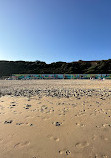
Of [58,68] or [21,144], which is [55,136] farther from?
[58,68]

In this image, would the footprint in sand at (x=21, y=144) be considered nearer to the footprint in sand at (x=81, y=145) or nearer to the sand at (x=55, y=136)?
the sand at (x=55, y=136)

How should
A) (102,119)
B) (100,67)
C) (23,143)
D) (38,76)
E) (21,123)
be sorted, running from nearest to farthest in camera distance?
(23,143), (21,123), (102,119), (38,76), (100,67)

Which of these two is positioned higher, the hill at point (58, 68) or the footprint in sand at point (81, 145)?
the hill at point (58, 68)

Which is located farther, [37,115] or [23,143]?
[37,115]

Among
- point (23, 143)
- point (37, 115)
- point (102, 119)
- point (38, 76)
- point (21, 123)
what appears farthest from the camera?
A: point (38, 76)

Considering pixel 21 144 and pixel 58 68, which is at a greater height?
pixel 58 68

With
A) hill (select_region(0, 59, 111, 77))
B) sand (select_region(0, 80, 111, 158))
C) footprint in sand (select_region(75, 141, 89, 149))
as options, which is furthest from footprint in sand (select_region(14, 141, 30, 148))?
hill (select_region(0, 59, 111, 77))

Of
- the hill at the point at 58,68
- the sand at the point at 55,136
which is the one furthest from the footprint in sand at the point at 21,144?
the hill at the point at 58,68

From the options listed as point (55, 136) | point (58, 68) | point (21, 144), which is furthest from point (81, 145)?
point (58, 68)

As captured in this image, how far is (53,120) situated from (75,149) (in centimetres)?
169

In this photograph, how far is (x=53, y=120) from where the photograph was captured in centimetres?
391

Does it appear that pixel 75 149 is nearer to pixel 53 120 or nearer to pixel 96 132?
pixel 96 132

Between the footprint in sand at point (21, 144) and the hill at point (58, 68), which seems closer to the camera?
the footprint in sand at point (21, 144)

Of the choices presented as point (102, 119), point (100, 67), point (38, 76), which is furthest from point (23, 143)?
point (100, 67)
